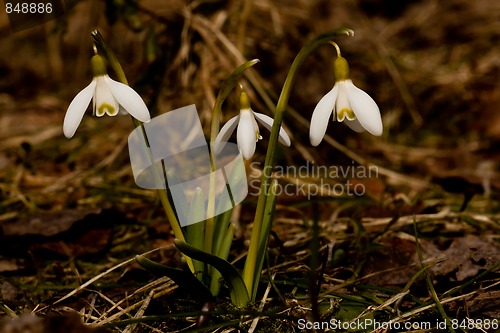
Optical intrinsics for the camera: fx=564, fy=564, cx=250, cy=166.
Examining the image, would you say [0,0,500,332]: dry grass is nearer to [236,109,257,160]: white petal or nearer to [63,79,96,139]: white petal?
[236,109,257,160]: white petal

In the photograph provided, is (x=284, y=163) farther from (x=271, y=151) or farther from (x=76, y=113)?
(x=76, y=113)

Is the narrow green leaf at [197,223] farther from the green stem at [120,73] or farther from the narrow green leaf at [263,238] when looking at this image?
the narrow green leaf at [263,238]

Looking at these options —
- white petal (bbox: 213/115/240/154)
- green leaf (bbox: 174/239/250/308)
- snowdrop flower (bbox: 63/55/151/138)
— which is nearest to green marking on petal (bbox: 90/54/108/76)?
snowdrop flower (bbox: 63/55/151/138)

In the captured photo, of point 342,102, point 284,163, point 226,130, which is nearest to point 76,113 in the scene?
point 226,130

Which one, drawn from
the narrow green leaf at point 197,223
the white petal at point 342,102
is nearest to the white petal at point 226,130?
the narrow green leaf at point 197,223

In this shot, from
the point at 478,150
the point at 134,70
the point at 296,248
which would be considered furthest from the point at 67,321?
the point at 134,70

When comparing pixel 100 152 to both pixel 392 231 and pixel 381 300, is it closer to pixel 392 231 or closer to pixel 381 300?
pixel 392 231
